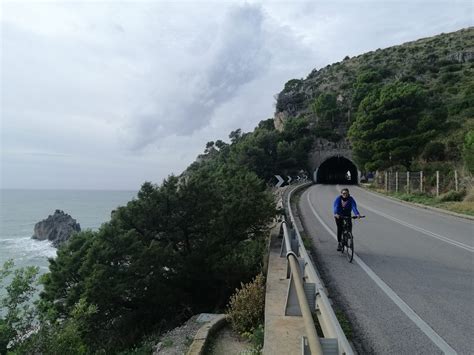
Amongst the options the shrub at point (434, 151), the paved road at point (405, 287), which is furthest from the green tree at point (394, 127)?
the paved road at point (405, 287)

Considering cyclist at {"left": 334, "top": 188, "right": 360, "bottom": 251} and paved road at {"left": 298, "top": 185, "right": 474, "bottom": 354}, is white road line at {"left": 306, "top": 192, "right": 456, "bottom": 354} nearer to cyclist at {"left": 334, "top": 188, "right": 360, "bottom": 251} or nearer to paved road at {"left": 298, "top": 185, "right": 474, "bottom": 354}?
paved road at {"left": 298, "top": 185, "right": 474, "bottom": 354}

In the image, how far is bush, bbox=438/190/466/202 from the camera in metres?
23.0

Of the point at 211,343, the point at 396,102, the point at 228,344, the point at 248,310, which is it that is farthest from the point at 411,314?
the point at 396,102

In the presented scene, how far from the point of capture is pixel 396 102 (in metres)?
37.1

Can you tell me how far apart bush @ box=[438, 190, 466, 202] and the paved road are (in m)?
10.7

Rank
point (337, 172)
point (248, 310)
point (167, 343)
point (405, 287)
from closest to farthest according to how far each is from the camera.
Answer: point (248, 310) < point (405, 287) < point (167, 343) < point (337, 172)

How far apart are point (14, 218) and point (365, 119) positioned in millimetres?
100018

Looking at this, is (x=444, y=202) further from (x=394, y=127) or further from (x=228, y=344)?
(x=228, y=344)

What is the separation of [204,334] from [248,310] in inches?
34.7

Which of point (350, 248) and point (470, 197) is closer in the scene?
point (350, 248)

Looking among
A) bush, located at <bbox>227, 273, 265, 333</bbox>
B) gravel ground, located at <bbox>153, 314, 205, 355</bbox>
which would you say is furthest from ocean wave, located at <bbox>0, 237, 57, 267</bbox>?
bush, located at <bbox>227, 273, 265, 333</bbox>

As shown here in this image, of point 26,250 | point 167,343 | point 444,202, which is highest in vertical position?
point 444,202

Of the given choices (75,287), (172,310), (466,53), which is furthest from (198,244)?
(466,53)

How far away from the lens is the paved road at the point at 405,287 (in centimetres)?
469
